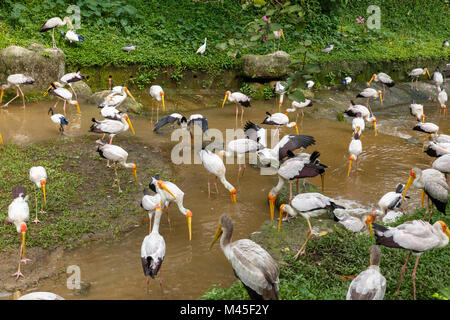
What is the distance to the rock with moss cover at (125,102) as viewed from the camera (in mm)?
10953

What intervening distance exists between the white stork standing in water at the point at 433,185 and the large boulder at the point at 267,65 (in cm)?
686

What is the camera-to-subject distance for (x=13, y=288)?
4.59 meters

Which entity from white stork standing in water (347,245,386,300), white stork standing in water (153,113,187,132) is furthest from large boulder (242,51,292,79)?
white stork standing in water (347,245,386,300)

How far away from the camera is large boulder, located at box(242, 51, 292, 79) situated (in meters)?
12.5

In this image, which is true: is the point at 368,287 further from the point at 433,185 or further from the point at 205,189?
the point at 205,189

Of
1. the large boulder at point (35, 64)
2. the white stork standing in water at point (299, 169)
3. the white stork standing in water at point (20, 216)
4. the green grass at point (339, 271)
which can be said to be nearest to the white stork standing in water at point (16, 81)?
the large boulder at point (35, 64)

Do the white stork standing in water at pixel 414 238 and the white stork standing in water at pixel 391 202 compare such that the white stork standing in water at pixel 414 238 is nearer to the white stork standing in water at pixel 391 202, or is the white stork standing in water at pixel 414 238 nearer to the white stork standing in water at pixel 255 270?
the white stork standing in water at pixel 255 270

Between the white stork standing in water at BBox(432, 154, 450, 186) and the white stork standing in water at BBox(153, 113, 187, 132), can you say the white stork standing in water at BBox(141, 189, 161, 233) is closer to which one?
the white stork standing in water at BBox(153, 113, 187, 132)

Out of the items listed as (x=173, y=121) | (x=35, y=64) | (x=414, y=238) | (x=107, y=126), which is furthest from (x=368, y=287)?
(x=35, y=64)

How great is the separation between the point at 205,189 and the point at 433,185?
342 centimetres

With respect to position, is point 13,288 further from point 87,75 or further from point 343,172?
point 87,75
